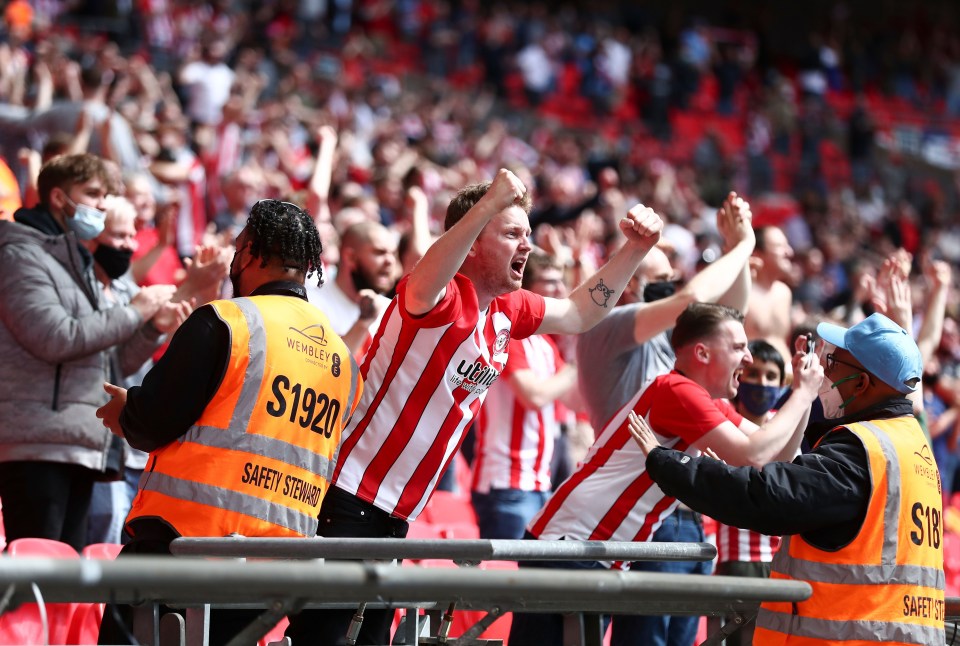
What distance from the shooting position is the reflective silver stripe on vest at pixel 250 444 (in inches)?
141

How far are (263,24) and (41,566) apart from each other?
56.6 ft

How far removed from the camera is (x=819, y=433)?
13.5ft

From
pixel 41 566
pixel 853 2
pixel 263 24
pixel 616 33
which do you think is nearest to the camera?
pixel 41 566

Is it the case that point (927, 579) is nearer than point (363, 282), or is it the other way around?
point (927, 579)

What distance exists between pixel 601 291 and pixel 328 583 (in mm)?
2458

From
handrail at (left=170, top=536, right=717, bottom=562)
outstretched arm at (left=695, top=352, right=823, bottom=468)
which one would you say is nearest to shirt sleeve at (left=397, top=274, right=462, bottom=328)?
handrail at (left=170, top=536, right=717, bottom=562)

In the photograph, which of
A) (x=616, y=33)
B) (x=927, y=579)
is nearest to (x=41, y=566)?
(x=927, y=579)

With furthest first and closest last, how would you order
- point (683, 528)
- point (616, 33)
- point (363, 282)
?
point (616, 33)
point (363, 282)
point (683, 528)

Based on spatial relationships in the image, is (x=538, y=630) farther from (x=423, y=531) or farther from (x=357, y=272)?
(x=357, y=272)

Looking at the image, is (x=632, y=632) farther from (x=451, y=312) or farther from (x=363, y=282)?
(x=363, y=282)

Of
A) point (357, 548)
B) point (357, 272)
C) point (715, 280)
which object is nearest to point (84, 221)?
point (357, 272)

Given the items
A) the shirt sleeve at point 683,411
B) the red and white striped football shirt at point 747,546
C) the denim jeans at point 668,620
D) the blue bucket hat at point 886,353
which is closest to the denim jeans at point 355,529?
the shirt sleeve at point 683,411

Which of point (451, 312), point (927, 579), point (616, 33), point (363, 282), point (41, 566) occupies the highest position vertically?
point (616, 33)

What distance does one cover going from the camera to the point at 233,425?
3.60 m
